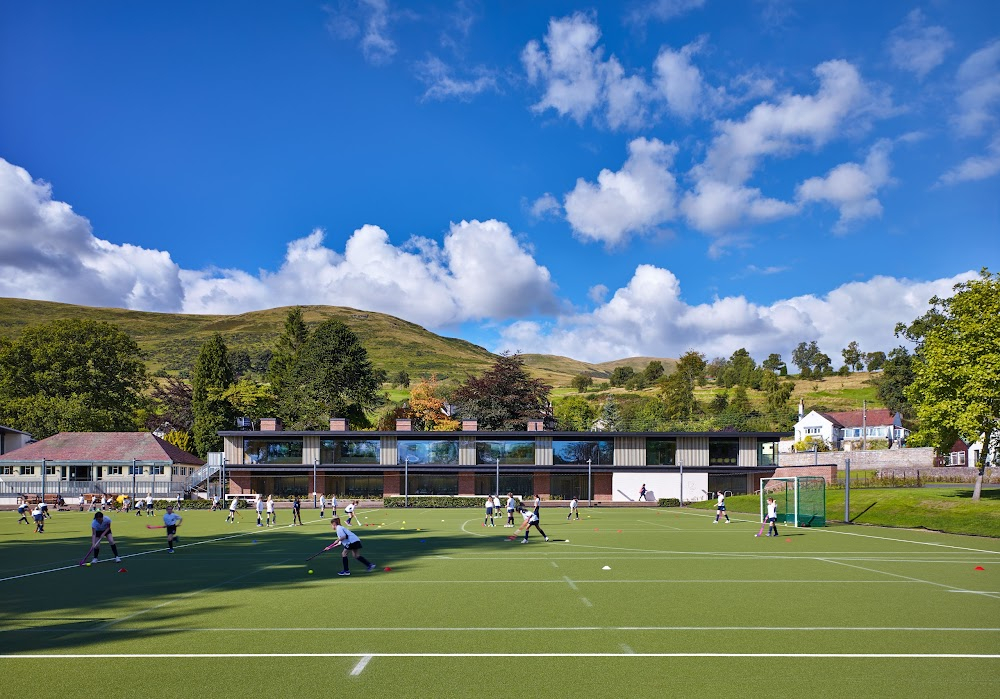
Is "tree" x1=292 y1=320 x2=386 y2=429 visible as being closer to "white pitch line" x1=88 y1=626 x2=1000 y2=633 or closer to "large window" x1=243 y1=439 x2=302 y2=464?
"large window" x1=243 y1=439 x2=302 y2=464

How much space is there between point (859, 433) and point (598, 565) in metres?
113

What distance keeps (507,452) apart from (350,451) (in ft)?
49.4

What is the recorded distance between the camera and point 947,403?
157 ft

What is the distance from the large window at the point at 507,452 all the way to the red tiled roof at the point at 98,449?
3029 cm

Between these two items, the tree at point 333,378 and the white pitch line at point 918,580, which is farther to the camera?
the tree at point 333,378

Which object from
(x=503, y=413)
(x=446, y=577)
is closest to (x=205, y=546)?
(x=446, y=577)

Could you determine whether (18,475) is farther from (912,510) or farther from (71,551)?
(912,510)

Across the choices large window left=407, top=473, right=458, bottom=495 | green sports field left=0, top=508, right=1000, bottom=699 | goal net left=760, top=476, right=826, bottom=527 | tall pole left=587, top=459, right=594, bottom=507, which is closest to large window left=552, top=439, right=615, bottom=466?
tall pole left=587, top=459, right=594, bottom=507

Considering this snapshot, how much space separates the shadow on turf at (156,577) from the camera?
14586 mm

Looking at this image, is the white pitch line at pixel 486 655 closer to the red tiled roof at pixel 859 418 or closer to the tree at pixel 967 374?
the tree at pixel 967 374

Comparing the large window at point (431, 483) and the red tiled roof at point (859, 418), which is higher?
the red tiled roof at point (859, 418)

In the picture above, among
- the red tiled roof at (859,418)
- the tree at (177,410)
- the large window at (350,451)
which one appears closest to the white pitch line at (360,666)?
the large window at (350,451)

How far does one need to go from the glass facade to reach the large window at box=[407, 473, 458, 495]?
98.7 inches

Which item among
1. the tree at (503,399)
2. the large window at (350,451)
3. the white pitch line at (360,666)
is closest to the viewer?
the white pitch line at (360,666)
